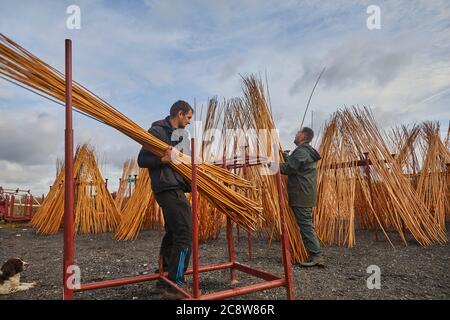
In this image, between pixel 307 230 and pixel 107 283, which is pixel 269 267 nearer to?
pixel 307 230

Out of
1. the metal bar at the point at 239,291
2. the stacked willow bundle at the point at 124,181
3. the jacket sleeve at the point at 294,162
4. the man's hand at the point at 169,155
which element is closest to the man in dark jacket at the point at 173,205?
the man's hand at the point at 169,155

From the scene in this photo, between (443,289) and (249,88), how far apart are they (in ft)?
6.56

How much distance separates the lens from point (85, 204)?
5465 millimetres

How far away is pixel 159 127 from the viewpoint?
1.92 metres

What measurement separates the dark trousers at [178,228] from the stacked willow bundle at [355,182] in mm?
2503

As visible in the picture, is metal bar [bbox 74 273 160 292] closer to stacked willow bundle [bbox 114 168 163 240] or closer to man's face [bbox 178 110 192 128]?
man's face [bbox 178 110 192 128]

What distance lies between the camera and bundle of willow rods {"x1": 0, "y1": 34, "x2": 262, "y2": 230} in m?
1.22

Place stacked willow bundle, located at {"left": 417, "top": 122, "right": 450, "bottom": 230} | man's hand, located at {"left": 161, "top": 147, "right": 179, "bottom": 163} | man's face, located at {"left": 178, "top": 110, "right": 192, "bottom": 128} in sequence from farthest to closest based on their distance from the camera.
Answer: stacked willow bundle, located at {"left": 417, "top": 122, "right": 450, "bottom": 230}
man's face, located at {"left": 178, "top": 110, "right": 192, "bottom": 128}
man's hand, located at {"left": 161, "top": 147, "right": 179, "bottom": 163}

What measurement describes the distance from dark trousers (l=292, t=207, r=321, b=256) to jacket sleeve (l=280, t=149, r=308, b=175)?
0.38m

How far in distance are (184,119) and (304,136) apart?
5.37 ft

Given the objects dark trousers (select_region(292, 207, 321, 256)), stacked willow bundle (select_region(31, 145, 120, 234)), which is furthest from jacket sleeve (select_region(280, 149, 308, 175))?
stacked willow bundle (select_region(31, 145, 120, 234))

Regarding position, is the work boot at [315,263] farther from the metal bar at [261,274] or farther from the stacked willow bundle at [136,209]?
the stacked willow bundle at [136,209]
